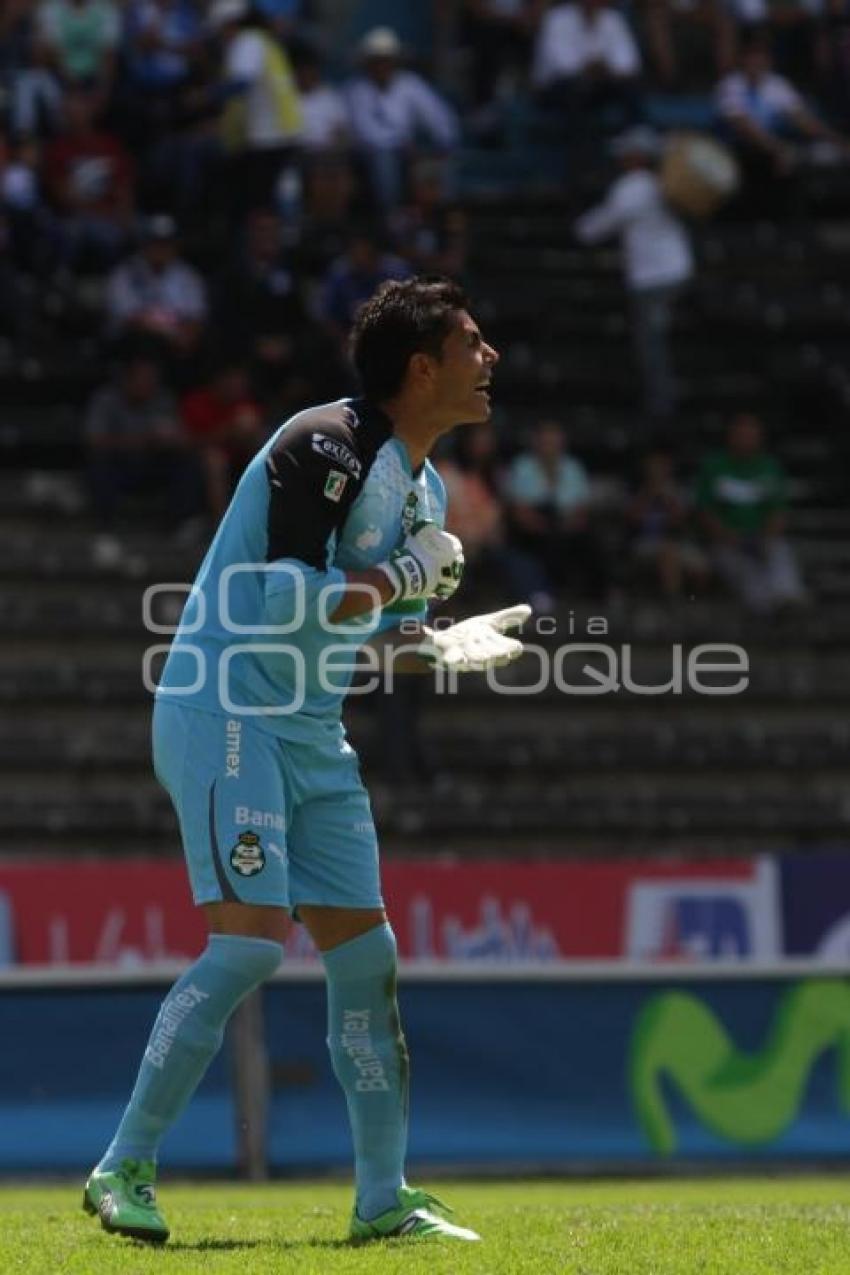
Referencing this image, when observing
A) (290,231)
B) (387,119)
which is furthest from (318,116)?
(290,231)

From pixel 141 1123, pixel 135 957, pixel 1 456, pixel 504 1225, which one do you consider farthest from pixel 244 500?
pixel 1 456

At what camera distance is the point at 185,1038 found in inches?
252

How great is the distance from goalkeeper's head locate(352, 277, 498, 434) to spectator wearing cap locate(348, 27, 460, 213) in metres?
12.5

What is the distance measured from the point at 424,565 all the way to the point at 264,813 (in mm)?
754

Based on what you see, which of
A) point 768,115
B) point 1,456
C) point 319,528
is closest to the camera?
point 319,528

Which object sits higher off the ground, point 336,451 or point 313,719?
point 336,451

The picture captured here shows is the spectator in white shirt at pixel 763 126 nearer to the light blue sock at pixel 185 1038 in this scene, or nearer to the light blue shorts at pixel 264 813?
the light blue shorts at pixel 264 813

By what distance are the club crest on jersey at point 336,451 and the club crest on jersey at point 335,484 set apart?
0.10ft

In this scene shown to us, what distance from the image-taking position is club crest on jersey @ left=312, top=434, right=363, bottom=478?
635 centimetres

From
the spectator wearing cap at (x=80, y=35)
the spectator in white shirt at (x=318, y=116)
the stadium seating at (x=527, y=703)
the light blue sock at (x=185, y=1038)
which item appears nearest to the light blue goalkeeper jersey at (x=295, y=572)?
the light blue sock at (x=185, y=1038)

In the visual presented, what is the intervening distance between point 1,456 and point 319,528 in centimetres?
1174

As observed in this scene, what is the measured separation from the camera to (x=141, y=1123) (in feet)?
21.1

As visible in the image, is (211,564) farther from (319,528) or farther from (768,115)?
(768,115)

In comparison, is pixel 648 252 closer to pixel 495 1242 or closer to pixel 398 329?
pixel 398 329
